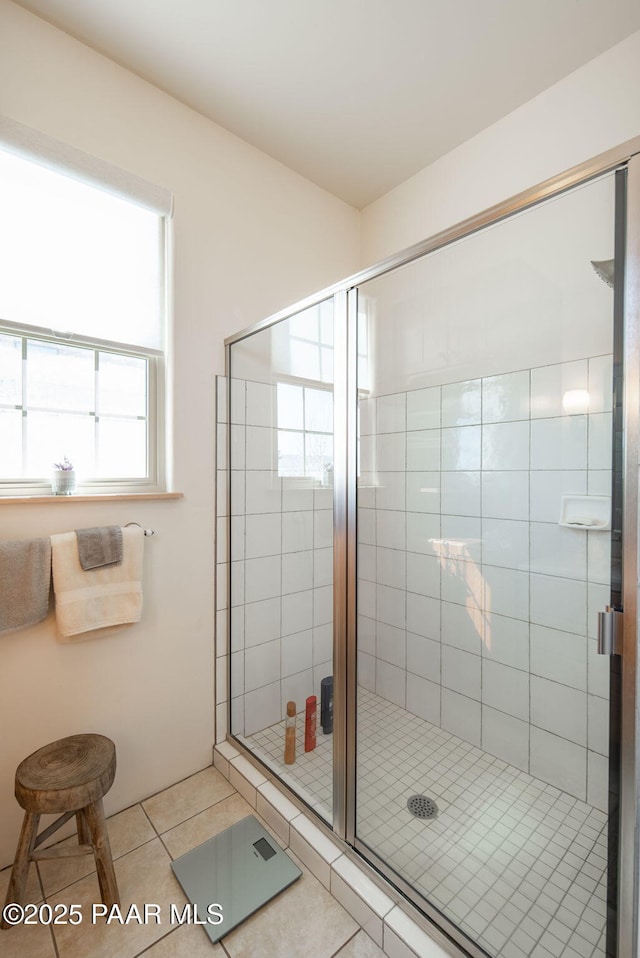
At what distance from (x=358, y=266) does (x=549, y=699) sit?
230cm

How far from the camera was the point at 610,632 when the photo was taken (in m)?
0.90

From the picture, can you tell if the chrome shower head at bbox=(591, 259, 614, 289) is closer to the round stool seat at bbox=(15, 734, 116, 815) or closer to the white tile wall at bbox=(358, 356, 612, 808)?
the white tile wall at bbox=(358, 356, 612, 808)

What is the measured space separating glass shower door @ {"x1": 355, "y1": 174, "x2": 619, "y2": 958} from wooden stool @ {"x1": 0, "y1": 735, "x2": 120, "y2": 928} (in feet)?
2.48

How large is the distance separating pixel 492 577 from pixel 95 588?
1323mm

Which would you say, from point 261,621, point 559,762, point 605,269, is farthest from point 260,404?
point 559,762

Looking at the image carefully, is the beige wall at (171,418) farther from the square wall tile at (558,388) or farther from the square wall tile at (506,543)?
the square wall tile at (558,388)

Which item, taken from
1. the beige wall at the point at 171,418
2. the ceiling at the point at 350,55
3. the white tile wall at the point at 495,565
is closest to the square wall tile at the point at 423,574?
the white tile wall at the point at 495,565

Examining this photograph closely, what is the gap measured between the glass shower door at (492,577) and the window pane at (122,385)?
0.89 m

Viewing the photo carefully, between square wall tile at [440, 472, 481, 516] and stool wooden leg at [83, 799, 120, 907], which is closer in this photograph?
stool wooden leg at [83, 799, 120, 907]

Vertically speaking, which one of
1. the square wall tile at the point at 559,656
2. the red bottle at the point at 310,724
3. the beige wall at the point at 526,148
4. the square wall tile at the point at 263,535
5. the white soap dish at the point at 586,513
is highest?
the beige wall at the point at 526,148

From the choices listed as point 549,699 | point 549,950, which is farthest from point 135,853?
point 549,699

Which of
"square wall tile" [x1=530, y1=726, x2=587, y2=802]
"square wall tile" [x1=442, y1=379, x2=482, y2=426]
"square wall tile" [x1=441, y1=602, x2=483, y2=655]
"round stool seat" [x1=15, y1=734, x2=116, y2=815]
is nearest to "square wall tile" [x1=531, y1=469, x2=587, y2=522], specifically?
"square wall tile" [x1=442, y1=379, x2=482, y2=426]

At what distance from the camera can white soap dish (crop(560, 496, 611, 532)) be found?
979mm

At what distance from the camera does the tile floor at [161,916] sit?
116 centimetres
